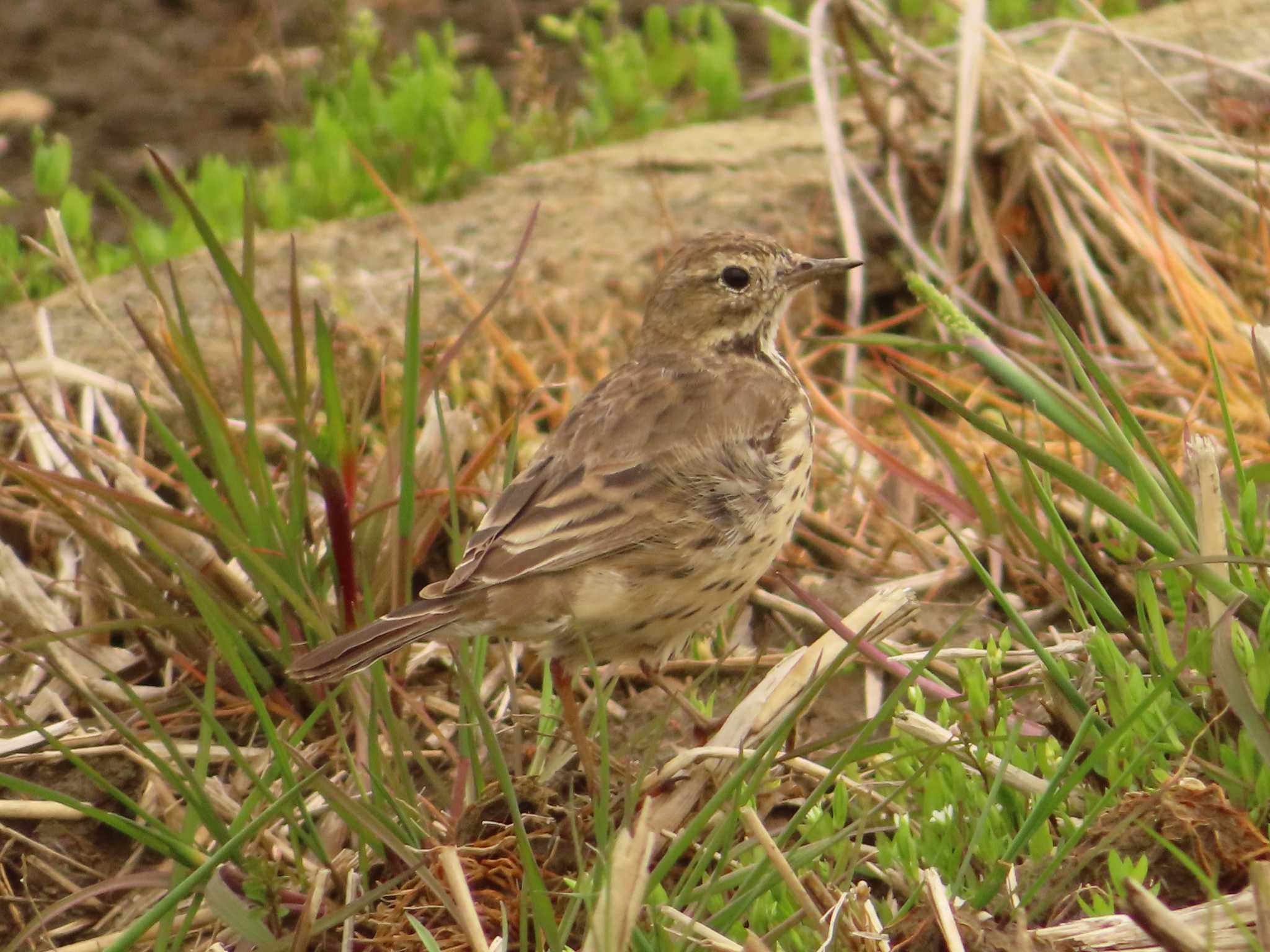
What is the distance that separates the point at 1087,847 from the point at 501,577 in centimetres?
139

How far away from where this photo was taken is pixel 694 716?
12.2 ft

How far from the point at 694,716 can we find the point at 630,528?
0.48 metres

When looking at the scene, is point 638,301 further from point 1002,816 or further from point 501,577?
point 1002,816

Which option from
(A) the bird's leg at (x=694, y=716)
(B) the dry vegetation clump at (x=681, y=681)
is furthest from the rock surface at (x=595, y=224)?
(A) the bird's leg at (x=694, y=716)

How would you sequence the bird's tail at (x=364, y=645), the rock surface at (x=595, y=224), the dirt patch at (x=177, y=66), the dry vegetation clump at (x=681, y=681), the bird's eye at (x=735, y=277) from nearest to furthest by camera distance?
the dry vegetation clump at (x=681, y=681) → the bird's tail at (x=364, y=645) → the bird's eye at (x=735, y=277) → the rock surface at (x=595, y=224) → the dirt patch at (x=177, y=66)

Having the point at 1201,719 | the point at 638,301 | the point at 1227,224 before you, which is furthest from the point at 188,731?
the point at 1227,224

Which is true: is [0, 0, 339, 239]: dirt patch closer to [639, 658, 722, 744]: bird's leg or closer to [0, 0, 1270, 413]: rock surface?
[0, 0, 1270, 413]: rock surface

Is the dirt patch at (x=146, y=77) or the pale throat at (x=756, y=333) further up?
the dirt patch at (x=146, y=77)

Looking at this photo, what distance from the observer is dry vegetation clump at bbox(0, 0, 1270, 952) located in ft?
Answer: 9.61

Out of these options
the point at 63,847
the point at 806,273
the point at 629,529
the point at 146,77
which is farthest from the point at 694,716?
the point at 146,77

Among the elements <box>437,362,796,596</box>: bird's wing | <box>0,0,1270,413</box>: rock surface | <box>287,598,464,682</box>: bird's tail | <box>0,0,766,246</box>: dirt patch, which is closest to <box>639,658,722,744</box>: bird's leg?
<box>437,362,796,596</box>: bird's wing

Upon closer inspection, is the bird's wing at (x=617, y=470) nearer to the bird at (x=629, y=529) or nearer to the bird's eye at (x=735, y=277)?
the bird at (x=629, y=529)

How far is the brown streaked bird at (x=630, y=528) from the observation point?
12.1 ft

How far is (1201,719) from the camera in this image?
124 inches
